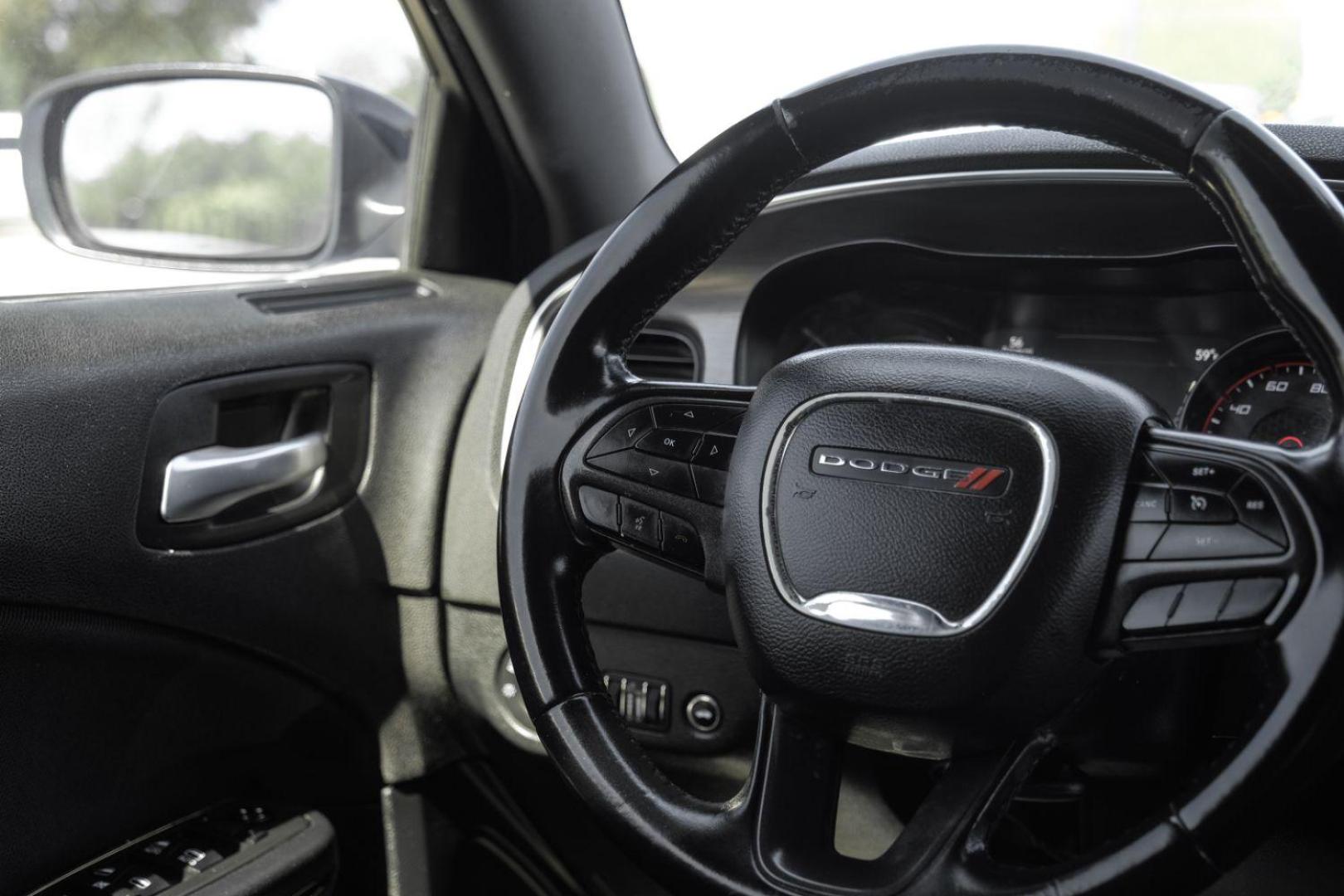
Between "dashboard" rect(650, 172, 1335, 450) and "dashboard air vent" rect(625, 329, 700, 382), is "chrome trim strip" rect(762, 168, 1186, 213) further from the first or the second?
"dashboard air vent" rect(625, 329, 700, 382)

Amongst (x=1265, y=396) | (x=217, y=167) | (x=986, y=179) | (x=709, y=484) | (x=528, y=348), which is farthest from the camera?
(x=217, y=167)

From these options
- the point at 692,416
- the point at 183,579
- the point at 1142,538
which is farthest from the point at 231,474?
the point at 1142,538

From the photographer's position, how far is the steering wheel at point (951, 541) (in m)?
0.85

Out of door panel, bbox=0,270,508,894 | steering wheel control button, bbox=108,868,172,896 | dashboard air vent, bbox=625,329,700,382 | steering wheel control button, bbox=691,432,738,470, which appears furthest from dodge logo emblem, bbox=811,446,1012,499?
steering wheel control button, bbox=108,868,172,896

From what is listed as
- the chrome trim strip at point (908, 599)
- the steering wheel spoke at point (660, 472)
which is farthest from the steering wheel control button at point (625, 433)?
the chrome trim strip at point (908, 599)

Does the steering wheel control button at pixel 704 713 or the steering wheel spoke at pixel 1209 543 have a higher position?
the steering wheel spoke at pixel 1209 543

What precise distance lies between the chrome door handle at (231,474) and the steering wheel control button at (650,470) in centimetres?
59

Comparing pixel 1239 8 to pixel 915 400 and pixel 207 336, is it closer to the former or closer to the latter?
pixel 915 400

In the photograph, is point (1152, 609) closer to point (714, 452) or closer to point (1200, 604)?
point (1200, 604)

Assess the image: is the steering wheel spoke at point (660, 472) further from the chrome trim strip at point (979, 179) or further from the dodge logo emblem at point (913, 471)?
the chrome trim strip at point (979, 179)

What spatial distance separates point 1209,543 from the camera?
887 millimetres

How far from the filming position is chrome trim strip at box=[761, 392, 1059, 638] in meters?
0.93

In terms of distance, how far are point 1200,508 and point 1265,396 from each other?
0.50 m

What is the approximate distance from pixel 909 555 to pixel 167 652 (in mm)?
941
